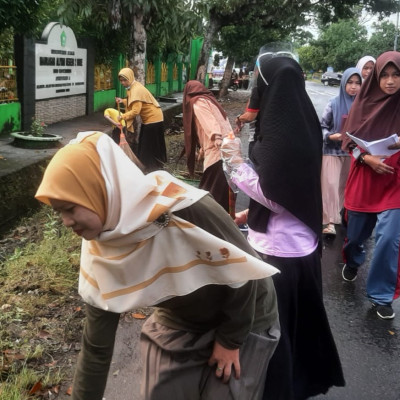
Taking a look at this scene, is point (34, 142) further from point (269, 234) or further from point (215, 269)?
point (215, 269)

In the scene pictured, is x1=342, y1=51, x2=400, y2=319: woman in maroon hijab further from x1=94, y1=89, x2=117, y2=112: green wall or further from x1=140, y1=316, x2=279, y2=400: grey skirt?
x1=94, y1=89, x2=117, y2=112: green wall

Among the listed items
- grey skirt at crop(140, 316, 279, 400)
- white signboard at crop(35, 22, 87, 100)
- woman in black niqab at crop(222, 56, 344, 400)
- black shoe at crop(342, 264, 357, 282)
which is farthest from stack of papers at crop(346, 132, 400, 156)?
white signboard at crop(35, 22, 87, 100)

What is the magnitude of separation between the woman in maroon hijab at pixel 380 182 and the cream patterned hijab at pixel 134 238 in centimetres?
211

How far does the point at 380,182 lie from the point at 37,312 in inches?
101

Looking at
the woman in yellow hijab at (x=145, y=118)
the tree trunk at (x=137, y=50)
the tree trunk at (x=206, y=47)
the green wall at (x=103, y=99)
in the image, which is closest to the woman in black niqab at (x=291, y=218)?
the woman in yellow hijab at (x=145, y=118)

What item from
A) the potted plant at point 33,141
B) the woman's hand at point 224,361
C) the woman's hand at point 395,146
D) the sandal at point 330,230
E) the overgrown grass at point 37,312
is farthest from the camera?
the potted plant at point 33,141

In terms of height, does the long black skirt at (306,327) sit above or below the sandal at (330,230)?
above

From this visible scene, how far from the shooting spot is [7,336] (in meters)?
2.90

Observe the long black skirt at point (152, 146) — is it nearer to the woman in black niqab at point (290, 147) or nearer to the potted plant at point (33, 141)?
the potted plant at point (33, 141)

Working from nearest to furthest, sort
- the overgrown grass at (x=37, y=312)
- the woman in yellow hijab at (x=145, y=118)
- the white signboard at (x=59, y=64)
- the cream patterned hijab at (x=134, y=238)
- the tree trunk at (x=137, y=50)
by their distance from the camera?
the cream patterned hijab at (x=134, y=238)
the overgrown grass at (x=37, y=312)
the woman in yellow hijab at (x=145, y=118)
the tree trunk at (x=137, y=50)
the white signboard at (x=59, y=64)

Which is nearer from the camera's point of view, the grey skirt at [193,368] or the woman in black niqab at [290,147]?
the grey skirt at [193,368]

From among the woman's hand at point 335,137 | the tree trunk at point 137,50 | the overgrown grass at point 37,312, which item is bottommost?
the overgrown grass at point 37,312

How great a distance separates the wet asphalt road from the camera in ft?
8.59

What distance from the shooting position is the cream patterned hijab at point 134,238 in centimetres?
132
